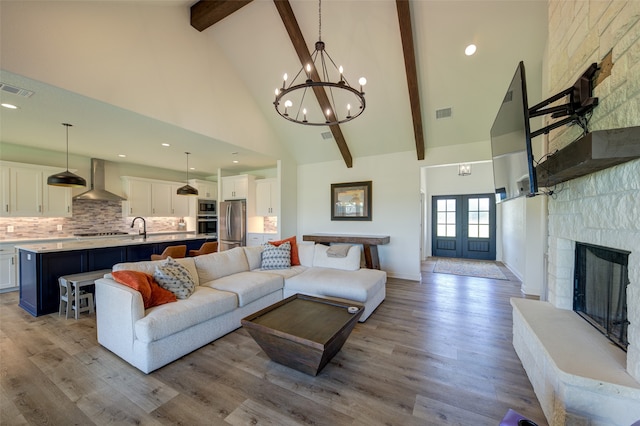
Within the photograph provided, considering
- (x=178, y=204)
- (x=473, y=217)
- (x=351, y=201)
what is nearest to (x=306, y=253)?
(x=351, y=201)

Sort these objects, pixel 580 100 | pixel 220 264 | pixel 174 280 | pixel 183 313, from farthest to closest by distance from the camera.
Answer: pixel 220 264 < pixel 174 280 < pixel 183 313 < pixel 580 100

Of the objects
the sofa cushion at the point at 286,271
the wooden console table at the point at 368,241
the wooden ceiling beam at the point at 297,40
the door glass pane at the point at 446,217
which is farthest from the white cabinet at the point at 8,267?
the door glass pane at the point at 446,217

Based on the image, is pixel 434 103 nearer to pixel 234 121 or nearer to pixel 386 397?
pixel 234 121

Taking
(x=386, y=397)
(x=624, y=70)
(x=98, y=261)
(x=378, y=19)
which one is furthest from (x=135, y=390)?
(x=378, y=19)

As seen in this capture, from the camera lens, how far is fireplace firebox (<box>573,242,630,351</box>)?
5.67 feet

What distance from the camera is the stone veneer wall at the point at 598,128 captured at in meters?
1.43

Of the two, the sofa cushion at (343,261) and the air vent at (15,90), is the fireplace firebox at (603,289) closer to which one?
the sofa cushion at (343,261)

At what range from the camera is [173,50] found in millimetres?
3678

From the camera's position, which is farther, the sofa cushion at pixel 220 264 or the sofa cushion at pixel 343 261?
the sofa cushion at pixel 343 261

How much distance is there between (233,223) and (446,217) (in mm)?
6610

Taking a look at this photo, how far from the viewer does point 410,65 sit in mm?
3777

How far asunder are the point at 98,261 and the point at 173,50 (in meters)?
3.42

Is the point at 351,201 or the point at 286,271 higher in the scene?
the point at 351,201

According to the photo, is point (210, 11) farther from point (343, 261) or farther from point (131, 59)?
point (343, 261)
